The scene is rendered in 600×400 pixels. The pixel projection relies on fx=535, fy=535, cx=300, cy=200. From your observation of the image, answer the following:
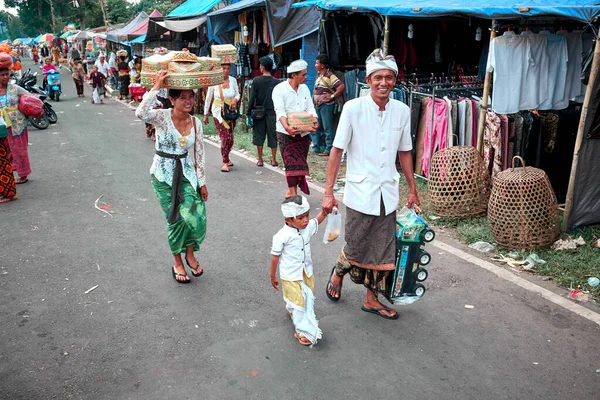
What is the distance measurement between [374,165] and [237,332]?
1.64 meters

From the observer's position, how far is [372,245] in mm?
4121

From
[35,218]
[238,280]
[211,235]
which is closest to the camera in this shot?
[238,280]

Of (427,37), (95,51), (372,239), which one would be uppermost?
(427,37)

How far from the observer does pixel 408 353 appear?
12.5 ft

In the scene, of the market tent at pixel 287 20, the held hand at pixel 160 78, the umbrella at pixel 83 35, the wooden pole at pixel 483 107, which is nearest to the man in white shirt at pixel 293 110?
the wooden pole at pixel 483 107

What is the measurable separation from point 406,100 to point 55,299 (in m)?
5.74

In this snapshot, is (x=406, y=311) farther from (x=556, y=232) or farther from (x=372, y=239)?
(x=556, y=232)

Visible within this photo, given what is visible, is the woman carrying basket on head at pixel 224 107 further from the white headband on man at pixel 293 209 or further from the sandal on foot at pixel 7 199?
the white headband on man at pixel 293 209

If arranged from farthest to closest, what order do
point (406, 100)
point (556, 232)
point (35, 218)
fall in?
point (406, 100) → point (35, 218) → point (556, 232)

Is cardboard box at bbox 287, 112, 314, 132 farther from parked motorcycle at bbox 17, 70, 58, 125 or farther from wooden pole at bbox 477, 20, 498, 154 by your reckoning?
parked motorcycle at bbox 17, 70, 58, 125

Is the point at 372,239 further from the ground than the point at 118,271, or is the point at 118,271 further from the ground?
the point at 372,239

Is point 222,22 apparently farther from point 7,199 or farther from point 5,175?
point 7,199

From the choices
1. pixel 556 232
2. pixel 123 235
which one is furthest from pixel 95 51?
pixel 556 232

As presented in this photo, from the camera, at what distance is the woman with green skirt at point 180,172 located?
4600mm
